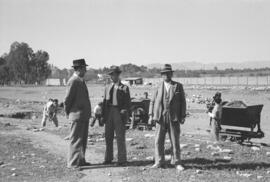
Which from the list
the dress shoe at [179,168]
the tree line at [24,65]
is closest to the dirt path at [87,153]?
the dress shoe at [179,168]

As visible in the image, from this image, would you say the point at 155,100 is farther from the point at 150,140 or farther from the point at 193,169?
the point at 150,140

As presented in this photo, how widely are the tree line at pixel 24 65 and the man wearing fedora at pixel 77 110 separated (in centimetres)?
9293

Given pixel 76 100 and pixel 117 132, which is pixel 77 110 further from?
pixel 117 132

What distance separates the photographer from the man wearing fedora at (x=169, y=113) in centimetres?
762

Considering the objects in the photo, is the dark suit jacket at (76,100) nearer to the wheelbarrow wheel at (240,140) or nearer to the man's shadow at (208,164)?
the man's shadow at (208,164)

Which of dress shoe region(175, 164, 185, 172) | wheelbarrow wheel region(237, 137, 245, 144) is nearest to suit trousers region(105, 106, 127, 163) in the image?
dress shoe region(175, 164, 185, 172)

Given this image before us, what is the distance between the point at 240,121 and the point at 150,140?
2.78 meters

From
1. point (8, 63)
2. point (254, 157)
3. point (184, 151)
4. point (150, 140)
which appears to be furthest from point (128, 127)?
point (8, 63)

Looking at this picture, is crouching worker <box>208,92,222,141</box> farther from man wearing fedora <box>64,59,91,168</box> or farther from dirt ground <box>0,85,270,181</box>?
man wearing fedora <box>64,59,91,168</box>

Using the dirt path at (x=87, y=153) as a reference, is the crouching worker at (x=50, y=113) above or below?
above

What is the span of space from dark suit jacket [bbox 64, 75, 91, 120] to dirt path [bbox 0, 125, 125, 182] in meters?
1.06

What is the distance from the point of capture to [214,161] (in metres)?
8.36

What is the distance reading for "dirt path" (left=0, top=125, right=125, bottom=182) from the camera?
7.32 metres

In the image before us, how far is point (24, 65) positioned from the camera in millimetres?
98000
